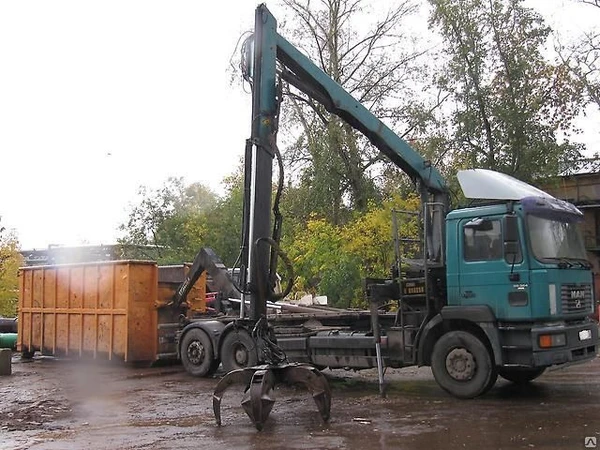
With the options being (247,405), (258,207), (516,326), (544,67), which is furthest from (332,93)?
(544,67)

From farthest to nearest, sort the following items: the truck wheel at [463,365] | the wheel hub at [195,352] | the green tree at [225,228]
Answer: the green tree at [225,228] → the wheel hub at [195,352] → the truck wheel at [463,365]

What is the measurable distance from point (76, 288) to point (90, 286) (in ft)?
1.87

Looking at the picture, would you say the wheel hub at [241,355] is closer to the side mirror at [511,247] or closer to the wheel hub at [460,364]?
the wheel hub at [460,364]

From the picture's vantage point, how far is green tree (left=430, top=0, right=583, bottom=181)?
2352 centimetres

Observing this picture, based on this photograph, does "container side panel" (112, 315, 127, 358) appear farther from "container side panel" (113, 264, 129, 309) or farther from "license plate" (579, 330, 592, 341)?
"license plate" (579, 330, 592, 341)

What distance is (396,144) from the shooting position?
12.1 meters

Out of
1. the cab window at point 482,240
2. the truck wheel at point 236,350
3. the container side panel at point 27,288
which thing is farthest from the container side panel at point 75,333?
the cab window at point 482,240

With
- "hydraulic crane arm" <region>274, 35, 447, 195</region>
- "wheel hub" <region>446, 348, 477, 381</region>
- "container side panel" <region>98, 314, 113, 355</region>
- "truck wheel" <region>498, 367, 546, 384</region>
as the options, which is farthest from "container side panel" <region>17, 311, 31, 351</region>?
"truck wheel" <region>498, 367, 546, 384</region>

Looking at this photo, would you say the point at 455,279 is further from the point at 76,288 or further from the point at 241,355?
the point at 76,288

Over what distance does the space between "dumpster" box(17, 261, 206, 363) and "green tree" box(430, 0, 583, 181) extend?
12.0 metres

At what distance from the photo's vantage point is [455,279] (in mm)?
10234

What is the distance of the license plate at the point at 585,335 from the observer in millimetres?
9930

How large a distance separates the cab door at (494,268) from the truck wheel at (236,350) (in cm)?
436

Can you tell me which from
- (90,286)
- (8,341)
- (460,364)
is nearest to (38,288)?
(90,286)
